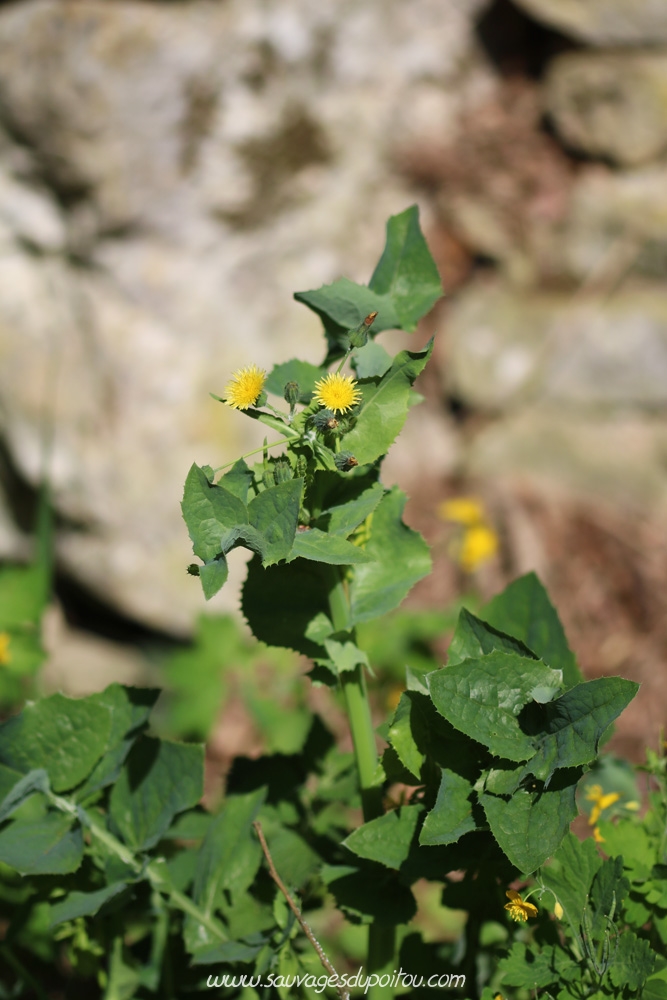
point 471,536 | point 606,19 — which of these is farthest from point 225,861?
point 606,19

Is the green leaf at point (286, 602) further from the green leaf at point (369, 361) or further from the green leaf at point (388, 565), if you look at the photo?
the green leaf at point (369, 361)

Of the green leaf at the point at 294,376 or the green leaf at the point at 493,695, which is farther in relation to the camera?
the green leaf at the point at 294,376

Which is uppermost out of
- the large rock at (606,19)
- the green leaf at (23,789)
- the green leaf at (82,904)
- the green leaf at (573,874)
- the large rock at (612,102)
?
the large rock at (606,19)

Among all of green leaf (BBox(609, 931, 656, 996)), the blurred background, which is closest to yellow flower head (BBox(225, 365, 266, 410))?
green leaf (BBox(609, 931, 656, 996))

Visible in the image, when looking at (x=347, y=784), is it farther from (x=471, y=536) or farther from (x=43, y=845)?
(x=471, y=536)

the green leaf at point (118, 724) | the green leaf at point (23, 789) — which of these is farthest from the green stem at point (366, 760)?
the green leaf at point (23, 789)
